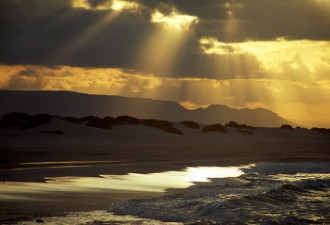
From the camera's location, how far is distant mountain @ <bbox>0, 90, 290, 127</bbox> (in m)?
132

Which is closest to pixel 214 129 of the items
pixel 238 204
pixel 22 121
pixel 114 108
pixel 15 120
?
pixel 22 121

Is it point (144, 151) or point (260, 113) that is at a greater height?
point (260, 113)

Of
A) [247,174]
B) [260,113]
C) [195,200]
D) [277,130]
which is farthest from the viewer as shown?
[260,113]

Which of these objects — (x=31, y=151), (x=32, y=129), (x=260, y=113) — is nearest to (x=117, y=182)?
(x=31, y=151)

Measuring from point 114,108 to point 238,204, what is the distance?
427 feet

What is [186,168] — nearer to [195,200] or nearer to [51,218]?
[195,200]

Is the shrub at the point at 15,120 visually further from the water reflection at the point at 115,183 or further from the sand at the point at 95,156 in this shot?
the water reflection at the point at 115,183

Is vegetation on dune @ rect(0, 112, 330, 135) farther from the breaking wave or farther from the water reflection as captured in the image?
the breaking wave

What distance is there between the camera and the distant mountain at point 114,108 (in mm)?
131750

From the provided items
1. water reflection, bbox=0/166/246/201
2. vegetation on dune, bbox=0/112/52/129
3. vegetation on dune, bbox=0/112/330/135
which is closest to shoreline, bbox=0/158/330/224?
water reflection, bbox=0/166/246/201

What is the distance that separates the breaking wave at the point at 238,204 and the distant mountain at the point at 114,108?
100m

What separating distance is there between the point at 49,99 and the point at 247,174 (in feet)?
392

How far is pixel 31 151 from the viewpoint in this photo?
2922cm

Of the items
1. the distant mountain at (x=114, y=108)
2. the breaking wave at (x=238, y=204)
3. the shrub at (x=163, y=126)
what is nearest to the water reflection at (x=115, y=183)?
the breaking wave at (x=238, y=204)
